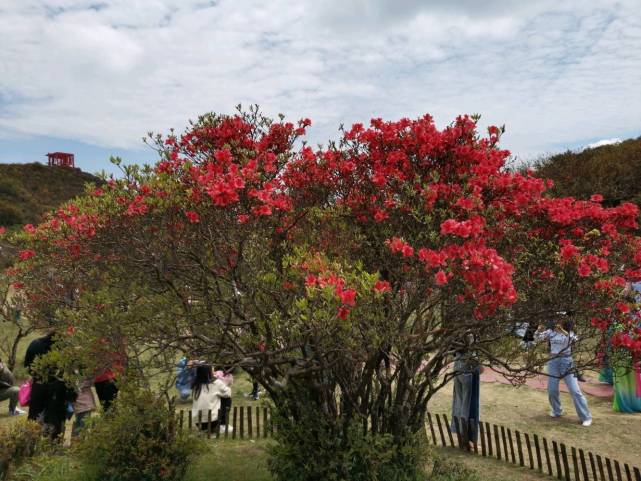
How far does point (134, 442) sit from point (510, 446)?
467cm

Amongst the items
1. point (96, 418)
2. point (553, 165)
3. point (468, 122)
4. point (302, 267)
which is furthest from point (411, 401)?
point (553, 165)

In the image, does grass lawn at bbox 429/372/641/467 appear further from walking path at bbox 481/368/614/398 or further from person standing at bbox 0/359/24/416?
person standing at bbox 0/359/24/416

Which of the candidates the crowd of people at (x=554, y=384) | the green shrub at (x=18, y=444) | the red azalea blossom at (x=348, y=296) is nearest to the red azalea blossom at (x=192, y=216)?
the red azalea blossom at (x=348, y=296)

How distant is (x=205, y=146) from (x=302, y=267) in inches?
91.5

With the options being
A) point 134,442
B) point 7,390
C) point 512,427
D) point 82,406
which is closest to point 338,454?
point 134,442

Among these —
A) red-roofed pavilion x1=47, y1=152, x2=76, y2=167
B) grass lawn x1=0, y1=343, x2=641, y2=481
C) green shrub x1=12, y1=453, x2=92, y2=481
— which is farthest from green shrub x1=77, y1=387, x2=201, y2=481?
red-roofed pavilion x1=47, y1=152, x2=76, y2=167

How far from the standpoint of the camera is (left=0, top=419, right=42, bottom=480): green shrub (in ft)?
17.9

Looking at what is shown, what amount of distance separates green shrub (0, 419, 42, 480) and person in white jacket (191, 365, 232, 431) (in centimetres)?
222

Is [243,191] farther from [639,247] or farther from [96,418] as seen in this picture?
[639,247]

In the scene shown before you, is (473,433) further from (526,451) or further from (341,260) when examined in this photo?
(341,260)

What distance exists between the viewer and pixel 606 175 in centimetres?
2584

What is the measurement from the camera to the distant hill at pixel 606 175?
81.8 ft

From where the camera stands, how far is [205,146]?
545cm

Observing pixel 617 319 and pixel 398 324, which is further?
pixel 617 319
